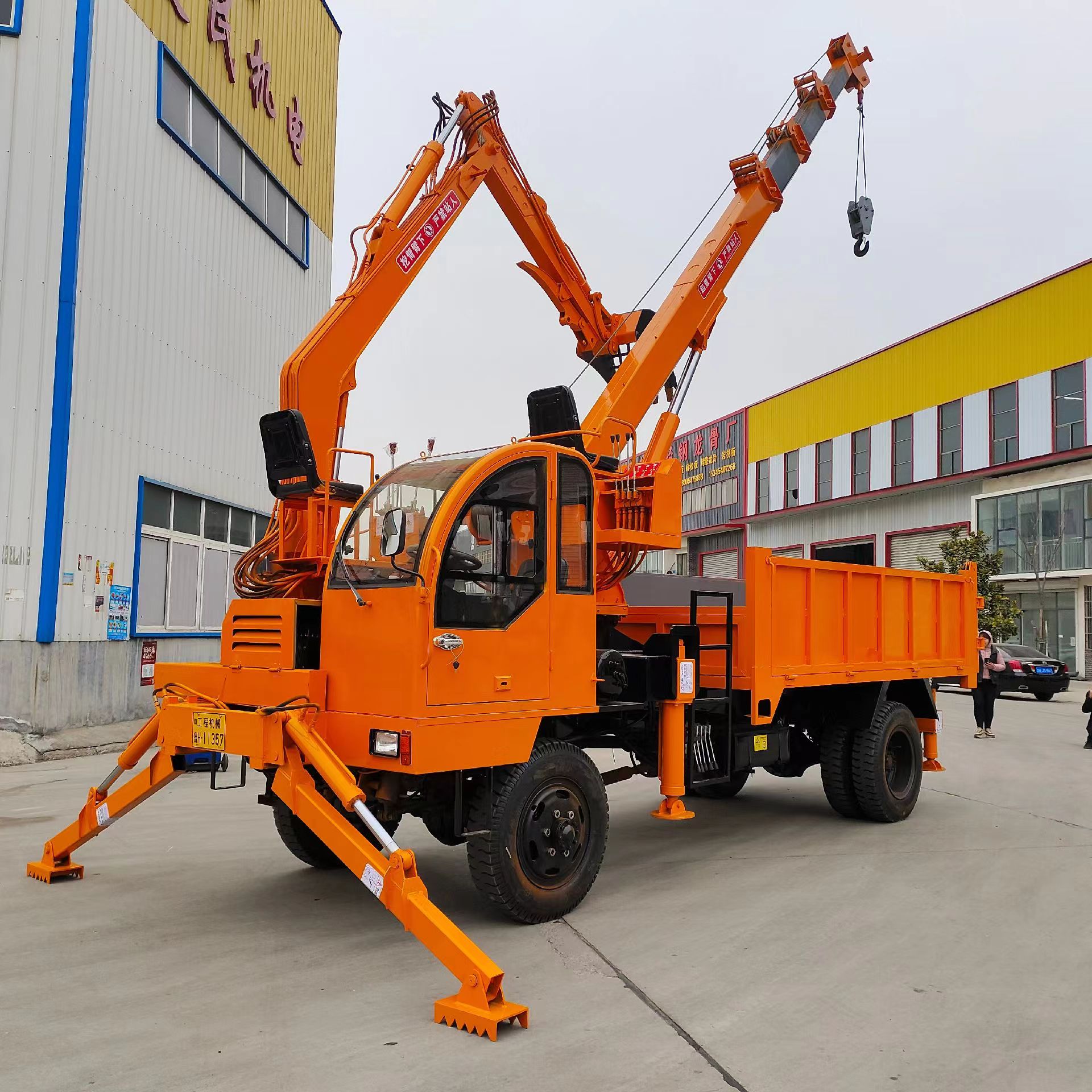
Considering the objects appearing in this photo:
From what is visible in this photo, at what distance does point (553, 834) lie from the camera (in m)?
5.96

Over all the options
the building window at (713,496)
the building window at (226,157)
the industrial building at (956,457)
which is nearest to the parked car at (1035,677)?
the industrial building at (956,457)

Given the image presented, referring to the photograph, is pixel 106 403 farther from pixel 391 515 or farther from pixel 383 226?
pixel 391 515

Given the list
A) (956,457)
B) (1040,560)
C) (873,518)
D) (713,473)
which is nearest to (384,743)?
(1040,560)

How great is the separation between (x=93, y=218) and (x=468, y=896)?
37.0 feet

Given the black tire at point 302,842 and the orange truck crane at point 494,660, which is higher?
the orange truck crane at point 494,660

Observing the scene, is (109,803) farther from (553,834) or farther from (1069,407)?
(1069,407)

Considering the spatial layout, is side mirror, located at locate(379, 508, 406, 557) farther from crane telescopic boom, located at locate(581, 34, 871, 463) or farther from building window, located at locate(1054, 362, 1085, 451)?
building window, located at locate(1054, 362, 1085, 451)

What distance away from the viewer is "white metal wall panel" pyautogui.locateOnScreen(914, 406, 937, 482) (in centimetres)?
3916

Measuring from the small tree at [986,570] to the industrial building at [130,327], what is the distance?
809 inches

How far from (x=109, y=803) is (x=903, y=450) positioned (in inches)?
1529

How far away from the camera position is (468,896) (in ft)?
21.2

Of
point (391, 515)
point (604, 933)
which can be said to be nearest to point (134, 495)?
point (391, 515)

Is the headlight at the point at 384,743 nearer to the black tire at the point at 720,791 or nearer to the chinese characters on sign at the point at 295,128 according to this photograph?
the black tire at the point at 720,791

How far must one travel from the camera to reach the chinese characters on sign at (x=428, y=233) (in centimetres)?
893
